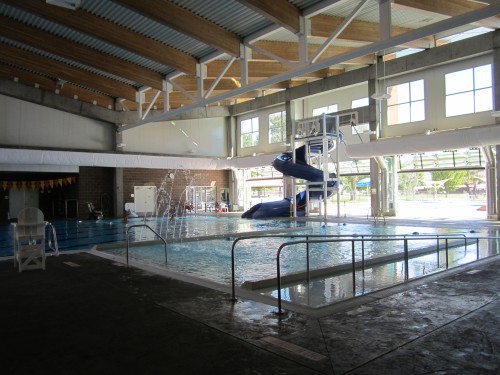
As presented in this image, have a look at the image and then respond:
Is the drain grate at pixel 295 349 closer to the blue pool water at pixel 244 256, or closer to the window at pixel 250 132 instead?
the blue pool water at pixel 244 256

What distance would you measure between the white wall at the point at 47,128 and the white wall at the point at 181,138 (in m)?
1.54

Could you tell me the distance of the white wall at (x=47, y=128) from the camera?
20656 millimetres

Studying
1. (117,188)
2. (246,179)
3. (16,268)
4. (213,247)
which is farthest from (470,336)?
(246,179)

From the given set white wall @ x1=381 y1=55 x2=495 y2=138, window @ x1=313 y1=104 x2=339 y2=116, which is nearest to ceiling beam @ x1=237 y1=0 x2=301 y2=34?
white wall @ x1=381 y1=55 x2=495 y2=138

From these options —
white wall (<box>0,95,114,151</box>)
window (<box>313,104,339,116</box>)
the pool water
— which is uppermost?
window (<box>313,104,339,116</box>)

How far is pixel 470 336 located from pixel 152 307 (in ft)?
10.1

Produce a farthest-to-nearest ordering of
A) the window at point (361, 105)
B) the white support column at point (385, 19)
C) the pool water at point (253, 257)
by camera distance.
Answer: the window at point (361, 105), the white support column at point (385, 19), the pool water at point (253, 257)

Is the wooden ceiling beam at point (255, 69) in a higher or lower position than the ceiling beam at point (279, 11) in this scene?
higher

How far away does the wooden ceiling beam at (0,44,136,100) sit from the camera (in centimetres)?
1523

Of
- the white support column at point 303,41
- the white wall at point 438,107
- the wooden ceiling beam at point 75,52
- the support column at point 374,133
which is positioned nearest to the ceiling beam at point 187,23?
the white support column at point 303,41

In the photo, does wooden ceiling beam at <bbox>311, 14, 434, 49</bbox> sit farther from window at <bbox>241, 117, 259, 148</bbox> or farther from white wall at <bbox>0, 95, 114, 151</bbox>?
white wall at <bbox>0, 95, 114, 151</bbox>

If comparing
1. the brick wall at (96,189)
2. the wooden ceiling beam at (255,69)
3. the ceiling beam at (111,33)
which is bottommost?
the brick wall at (96,189)

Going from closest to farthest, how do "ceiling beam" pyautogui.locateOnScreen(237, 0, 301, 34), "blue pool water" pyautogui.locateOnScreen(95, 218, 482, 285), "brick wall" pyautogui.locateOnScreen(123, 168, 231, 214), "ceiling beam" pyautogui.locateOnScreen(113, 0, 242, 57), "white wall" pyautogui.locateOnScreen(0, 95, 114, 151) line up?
"blue pool water" pyautogui.locateOnScreen(95, 218, 482, 285) → "ceiling beam" pyautogui.locateOnScreen(237, 0, 301, 34) → "ceiling beam" pyautogui.locateOnScreen(113, 0, 242, 57) → "white wall" pyautogui.locateOnScreen(0, 95, 114, 151) → "brick wall" pyautogui.locateOnScreen(123, 168, 231, 214)

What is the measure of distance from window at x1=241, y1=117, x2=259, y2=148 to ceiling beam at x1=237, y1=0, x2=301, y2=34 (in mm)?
17307
